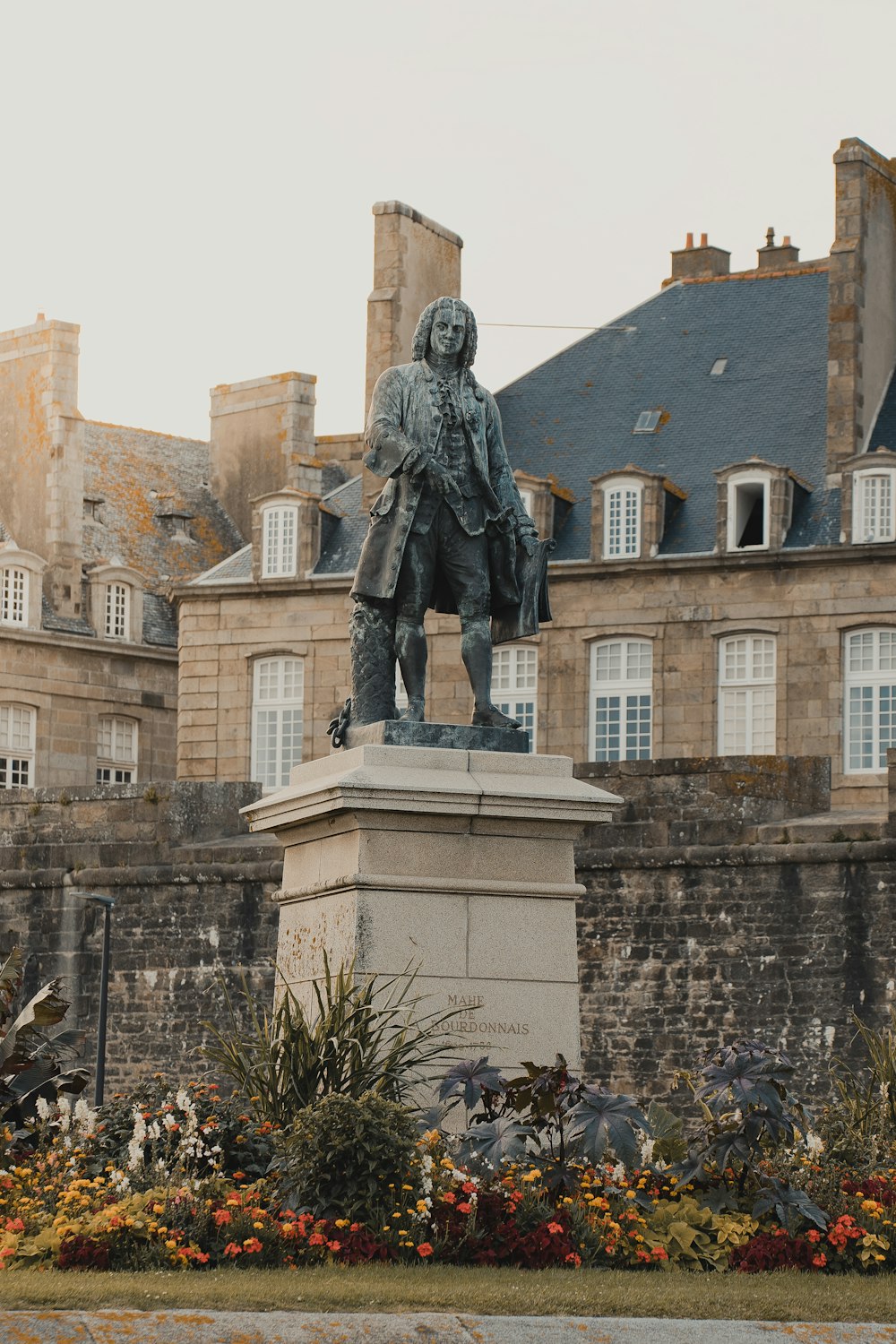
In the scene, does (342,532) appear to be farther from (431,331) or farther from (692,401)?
(431,331)

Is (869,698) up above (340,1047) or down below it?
above

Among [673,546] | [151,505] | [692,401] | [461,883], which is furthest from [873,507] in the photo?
[461,883]

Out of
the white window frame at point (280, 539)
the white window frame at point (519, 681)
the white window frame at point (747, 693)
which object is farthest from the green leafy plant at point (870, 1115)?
the white window frame at point (280, 539)

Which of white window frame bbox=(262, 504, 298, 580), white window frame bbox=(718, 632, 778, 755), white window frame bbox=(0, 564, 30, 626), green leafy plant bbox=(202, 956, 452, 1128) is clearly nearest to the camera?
green leafy plant bbox=(202, 956, 452, 1128)

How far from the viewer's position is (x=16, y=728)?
1486 inches

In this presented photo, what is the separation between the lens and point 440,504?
9820 mm

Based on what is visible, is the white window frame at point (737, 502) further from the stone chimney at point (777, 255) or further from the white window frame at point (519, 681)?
the stone chimney at point (777, 255)

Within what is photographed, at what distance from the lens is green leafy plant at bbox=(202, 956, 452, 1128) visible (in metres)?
8.81

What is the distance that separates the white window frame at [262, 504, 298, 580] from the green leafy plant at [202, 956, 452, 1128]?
992 inches

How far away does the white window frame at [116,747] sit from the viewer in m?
39.0

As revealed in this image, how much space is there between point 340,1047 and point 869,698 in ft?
72.3

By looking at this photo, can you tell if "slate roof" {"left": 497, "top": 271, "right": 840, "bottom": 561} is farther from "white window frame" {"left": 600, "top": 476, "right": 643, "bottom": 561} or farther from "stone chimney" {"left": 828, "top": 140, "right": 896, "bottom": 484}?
"stone chimney" {"left": 828, "top": 140, "right": 896, "bottom": 484}

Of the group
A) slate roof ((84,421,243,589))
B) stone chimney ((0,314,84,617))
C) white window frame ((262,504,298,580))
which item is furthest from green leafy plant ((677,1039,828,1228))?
slate roof ((84,421,243,589))

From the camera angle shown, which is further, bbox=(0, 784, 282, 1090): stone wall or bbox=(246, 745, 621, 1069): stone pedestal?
bbox=(0, 784, 282, 1090): stone wall
